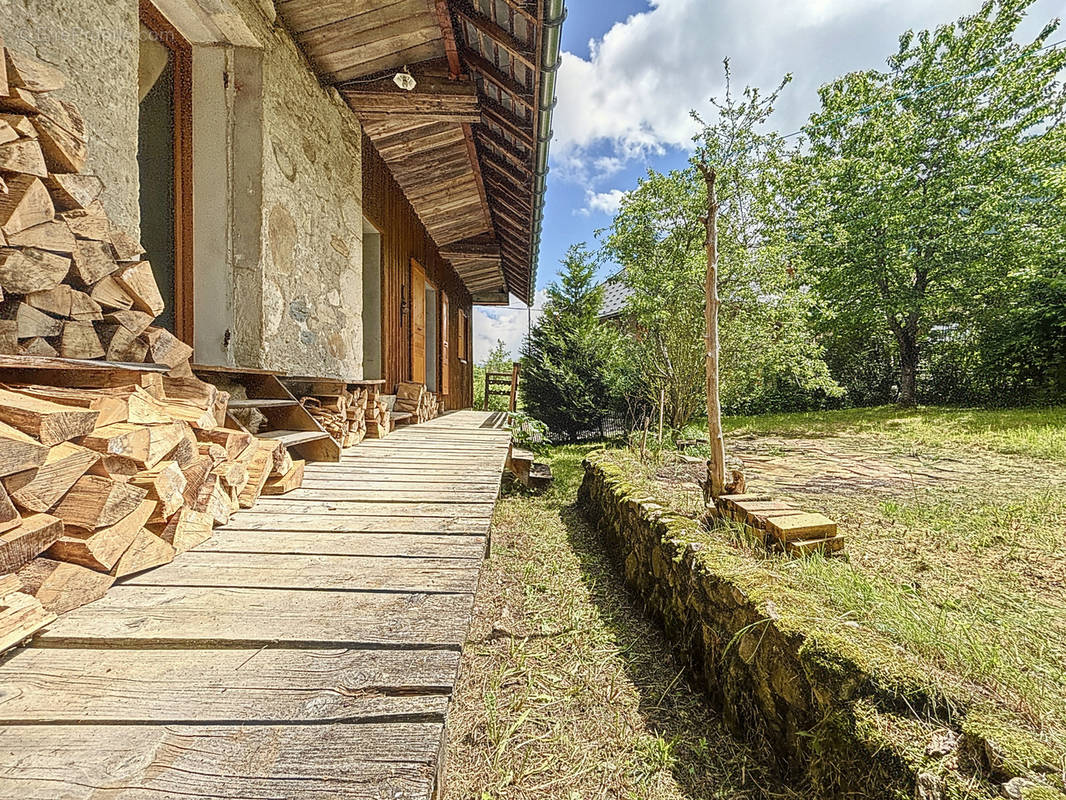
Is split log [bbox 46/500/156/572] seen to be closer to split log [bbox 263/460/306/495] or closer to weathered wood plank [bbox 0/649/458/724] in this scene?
weathered wood plank [bbox 0/649/458/724]

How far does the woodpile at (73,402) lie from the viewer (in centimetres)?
99

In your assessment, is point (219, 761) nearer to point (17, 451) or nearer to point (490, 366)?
point (17, 451)

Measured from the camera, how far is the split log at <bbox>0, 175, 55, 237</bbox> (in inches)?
46.0

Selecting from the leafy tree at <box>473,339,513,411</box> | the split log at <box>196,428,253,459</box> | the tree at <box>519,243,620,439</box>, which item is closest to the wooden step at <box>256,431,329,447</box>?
the split log at <box>196,428,253,459</box>

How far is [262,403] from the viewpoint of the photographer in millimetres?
2342

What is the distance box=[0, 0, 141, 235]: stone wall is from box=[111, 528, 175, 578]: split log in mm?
1289

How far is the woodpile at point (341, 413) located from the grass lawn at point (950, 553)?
2.26 metres

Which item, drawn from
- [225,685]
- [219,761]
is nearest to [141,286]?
[225,685]

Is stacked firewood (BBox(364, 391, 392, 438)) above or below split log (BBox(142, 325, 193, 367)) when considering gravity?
below

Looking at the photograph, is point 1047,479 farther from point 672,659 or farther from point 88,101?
point 88,101

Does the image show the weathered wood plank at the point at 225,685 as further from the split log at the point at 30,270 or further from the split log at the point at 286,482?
the split log at the point at 286,482

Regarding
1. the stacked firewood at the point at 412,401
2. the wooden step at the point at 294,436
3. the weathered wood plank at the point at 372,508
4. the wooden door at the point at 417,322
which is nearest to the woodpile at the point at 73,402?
the weathered wood plank at the point at 372,508

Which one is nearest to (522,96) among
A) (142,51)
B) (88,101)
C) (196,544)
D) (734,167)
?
(142,51)

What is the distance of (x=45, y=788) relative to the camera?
2.07 ft
